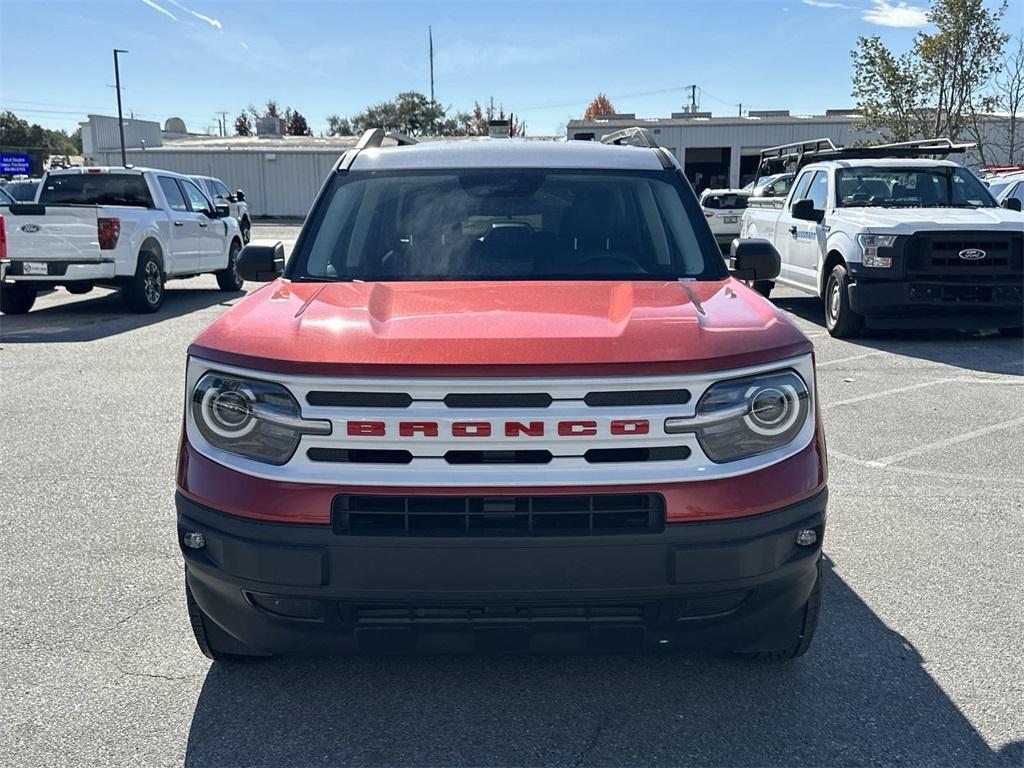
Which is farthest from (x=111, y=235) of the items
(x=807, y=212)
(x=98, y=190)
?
(x=807, y=212)

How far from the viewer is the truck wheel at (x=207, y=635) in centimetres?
293

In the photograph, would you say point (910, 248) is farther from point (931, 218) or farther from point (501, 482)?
point (501, 482)

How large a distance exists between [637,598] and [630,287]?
4.26 feet

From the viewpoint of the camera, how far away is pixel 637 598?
8.13 feet

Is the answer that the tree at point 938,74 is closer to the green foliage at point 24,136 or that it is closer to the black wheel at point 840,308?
the black wheel at point 840,308

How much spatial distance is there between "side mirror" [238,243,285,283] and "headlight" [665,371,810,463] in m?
2.25

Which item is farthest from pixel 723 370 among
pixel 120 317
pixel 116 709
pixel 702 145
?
pixel 702 145

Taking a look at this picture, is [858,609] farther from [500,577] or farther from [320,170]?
[320,170]

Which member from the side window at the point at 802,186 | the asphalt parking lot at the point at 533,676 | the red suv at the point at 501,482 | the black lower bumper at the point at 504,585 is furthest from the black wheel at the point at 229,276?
the black lower bumper at the point at 504,585

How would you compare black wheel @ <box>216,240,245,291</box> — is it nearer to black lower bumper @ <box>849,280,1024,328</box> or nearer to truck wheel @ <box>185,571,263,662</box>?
black lower bumper @ <box>849,280,1024,328</box>

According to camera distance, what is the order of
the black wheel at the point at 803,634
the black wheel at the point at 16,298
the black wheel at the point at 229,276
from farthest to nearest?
the black wheel at the point at 229,276 → the black wheel at the point at 16,298 → the black wheel at the point at 803,634

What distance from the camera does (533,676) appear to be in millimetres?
3096

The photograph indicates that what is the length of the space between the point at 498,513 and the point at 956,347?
8.60 metres

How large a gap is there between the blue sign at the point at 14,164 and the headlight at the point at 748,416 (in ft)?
177
